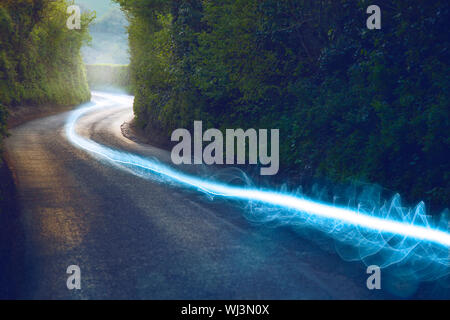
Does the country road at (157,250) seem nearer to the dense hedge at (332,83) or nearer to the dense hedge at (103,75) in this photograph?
the dense hedge at (332,83)

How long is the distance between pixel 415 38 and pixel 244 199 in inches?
188

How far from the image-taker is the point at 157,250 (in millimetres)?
6691

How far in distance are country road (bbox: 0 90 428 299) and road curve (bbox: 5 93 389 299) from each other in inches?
0.5

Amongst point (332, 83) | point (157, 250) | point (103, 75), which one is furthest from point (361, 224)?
point (103, 75)

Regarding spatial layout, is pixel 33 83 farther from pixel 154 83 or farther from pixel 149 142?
pixel 149 142

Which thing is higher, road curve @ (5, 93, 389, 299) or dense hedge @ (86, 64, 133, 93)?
dense hedge @ (86, 64, 133, 93)

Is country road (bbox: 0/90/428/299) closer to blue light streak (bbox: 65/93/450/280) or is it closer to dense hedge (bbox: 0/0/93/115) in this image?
blue light streak (bbox: 65/93/450/280)

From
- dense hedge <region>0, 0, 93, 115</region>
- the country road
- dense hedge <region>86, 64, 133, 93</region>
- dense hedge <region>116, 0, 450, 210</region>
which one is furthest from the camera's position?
dense hedge <region>86, 64, 133, 93</region>

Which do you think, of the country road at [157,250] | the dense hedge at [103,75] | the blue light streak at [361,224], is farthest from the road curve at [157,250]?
the dense hedge at [103,75]

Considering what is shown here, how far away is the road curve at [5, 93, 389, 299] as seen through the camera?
210 inches

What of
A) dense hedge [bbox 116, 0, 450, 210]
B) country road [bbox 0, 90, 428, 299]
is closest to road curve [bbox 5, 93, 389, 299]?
country road [bbox 0, 90, 428, 299]

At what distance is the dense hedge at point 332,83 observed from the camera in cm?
826

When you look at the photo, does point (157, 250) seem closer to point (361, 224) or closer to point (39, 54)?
point (361, 224)

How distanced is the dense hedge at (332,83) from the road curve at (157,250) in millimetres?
2595
